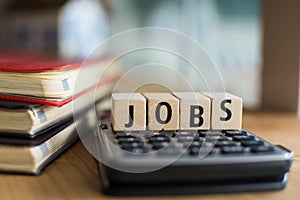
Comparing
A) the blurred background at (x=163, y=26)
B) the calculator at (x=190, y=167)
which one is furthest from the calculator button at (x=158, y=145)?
the blurred background at (x=163, y=26)

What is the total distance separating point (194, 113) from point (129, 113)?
0.06 m

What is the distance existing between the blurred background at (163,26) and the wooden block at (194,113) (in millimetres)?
376

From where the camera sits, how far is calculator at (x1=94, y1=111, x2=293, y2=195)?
10.8 inches

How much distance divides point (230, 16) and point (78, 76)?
60 cm

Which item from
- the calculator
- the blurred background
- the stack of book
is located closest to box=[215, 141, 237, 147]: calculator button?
the calculator

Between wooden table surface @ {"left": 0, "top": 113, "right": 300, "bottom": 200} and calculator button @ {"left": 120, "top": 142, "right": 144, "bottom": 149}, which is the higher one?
calculator button @ {"left": 120, "top": 142, "right": 144, "bottom": 149}

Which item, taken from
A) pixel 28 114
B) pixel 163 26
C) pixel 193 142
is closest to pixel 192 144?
pixel 193 142

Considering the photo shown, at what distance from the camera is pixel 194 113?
370 mm

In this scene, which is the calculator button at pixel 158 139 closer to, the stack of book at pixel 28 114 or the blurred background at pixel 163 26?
the stack of book at pixel 28 114

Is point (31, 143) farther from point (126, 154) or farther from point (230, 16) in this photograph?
point (230, 16)

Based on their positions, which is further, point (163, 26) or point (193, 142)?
point (163, 26)

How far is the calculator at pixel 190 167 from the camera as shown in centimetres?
28

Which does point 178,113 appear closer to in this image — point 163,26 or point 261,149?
point 261,149

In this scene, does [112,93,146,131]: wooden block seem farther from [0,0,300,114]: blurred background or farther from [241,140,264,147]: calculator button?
[0,0,300,114]: blurred background
